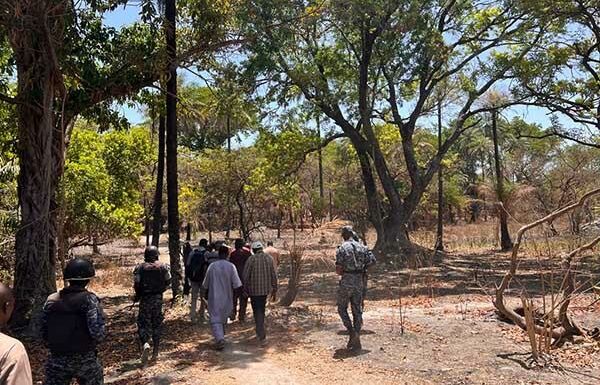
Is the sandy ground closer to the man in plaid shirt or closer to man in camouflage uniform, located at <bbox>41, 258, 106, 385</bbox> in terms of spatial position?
the man in plaid shirt

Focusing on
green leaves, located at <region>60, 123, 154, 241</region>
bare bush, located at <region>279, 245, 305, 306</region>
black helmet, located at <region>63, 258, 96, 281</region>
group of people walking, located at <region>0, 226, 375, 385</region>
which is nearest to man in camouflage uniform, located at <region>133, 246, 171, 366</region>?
group of people walking, located at <region>0, 226, 375, 385</region>

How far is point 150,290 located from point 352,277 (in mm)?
2812

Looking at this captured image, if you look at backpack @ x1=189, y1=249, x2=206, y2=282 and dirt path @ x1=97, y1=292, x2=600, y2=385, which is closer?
dirt path @ x1=97, y1=292, x2=600, y2=385

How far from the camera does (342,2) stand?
1425 centimetres

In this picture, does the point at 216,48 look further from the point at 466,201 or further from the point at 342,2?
the point at 466,201

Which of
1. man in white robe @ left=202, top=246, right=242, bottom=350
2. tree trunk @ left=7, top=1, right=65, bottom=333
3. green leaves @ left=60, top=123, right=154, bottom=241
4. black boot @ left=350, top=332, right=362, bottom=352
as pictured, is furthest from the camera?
green leaves @ left=60, top=123, right=154, bottom=241

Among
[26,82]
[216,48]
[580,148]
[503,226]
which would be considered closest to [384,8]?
[216,48]

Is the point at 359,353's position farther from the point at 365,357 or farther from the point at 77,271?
the point at 77,271

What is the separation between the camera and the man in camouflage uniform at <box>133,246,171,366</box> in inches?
291

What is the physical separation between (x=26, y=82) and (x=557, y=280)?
1402 centimetres

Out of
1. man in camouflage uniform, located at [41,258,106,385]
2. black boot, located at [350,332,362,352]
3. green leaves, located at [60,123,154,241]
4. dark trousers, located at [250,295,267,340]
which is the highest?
green leaves, located at [60,123,154,241]

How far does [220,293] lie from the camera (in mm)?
8383

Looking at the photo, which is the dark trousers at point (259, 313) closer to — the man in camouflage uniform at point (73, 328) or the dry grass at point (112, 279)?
the man in camouflage uniform at point (73, 328)

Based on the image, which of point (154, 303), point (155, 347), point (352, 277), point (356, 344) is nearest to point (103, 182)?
point (155, 347)
